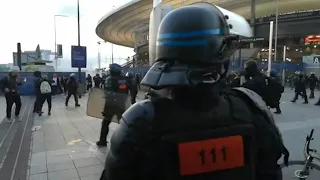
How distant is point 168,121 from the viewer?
1194mm

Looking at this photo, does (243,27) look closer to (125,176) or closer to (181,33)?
(181,33)

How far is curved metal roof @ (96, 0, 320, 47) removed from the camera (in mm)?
43219

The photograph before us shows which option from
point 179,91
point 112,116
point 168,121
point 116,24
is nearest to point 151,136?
point 168,121

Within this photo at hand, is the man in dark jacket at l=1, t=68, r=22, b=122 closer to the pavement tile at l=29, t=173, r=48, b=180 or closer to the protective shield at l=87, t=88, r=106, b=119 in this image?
the protective shield at l=87, t=88, r=106, b=119

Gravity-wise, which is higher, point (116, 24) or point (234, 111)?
point (116, 24)

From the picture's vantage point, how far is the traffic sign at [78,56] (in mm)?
17266

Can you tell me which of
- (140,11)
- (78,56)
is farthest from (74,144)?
(140,11)

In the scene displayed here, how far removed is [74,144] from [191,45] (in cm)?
581

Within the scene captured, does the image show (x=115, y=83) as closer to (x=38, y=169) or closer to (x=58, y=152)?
(x=58, y=152)

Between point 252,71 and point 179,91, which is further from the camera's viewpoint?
point 252,71

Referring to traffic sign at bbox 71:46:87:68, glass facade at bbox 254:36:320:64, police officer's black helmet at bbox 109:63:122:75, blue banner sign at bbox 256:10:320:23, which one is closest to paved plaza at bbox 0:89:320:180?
police officer's black helmet at bbox 109:63:122:75

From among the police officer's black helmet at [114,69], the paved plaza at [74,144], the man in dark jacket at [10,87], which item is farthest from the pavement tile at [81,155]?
the man in dark jacket at [10,87]

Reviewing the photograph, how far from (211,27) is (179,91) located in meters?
0.33

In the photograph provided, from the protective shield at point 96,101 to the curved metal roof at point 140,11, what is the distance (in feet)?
70.2
